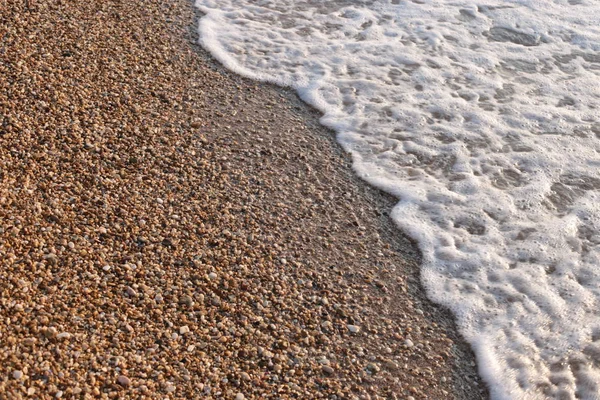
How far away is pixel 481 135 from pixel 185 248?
2.43 metres

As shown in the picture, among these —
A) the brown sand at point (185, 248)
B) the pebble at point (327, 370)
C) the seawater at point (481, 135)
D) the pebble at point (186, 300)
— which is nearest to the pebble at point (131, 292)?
the brown sand at point (185, 248)

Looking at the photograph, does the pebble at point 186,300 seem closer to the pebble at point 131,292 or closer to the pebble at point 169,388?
the pebble at point 131,292

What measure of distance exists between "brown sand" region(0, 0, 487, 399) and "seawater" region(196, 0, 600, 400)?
0.25 metres

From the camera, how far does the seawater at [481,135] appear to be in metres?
3.58

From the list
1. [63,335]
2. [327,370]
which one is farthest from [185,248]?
[327,370]

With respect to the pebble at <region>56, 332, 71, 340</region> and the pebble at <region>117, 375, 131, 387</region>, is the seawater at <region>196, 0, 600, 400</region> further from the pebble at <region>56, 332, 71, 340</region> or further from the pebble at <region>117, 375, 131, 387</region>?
the pebble at <region>56, 332, 71, 340</region>

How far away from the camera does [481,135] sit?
4930 millimetres

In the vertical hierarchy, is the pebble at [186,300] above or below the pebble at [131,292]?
below

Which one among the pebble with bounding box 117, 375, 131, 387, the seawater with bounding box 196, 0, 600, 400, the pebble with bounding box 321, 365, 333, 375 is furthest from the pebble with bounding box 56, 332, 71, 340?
the seawater with bounding box 196, 0, 600, 400

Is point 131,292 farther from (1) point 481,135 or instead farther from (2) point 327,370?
(1) point 481,135

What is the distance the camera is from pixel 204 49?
5.36 meters

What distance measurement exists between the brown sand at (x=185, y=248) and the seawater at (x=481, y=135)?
25 cm

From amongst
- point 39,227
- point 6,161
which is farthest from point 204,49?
point 39,227

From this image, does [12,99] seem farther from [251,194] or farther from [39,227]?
[251,194]
